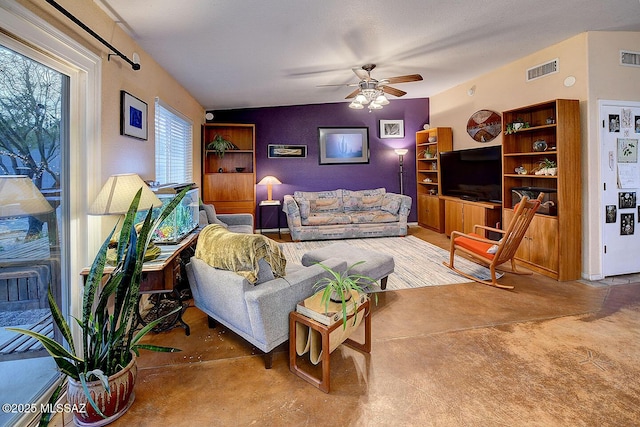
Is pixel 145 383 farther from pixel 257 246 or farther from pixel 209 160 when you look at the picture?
pixel 209 160

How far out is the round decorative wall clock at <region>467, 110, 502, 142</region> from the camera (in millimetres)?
4852

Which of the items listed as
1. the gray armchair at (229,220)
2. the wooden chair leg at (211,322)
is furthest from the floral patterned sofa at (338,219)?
the wooden chair leg at (211,322)

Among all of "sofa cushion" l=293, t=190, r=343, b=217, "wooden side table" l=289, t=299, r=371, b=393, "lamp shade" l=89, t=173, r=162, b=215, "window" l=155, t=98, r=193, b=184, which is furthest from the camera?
"sofa cushion" l=293, t=190, r=343, b=217

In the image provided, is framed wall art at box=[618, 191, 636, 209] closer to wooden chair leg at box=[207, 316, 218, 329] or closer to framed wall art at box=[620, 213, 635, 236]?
framed wall art at box=[620, 213, 635, 236]

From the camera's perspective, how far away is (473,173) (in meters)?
5.16

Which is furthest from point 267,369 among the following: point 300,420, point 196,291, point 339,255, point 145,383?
point 339,255

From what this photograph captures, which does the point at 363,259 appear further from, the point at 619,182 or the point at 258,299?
the point at 619,182

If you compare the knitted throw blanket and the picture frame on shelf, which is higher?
the picture frame on shelf

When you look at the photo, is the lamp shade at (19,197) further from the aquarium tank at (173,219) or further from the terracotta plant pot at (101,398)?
the terracotta plant pot at (101,398)

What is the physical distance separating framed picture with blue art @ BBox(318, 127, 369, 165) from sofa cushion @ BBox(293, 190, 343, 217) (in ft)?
2.51

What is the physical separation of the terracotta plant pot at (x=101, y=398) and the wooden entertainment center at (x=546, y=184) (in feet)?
13.4

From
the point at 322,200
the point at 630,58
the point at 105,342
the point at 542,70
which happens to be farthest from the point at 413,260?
the point at 105,342

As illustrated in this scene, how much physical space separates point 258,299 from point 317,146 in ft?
17.4

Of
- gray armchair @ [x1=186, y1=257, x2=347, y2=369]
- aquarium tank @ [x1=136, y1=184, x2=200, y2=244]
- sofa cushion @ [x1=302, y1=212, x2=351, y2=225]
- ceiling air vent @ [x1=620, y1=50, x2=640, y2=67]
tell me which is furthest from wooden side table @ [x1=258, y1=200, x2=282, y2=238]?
ceiling air vent @ [x1=620, y1=50, x2=640, y2=67]
